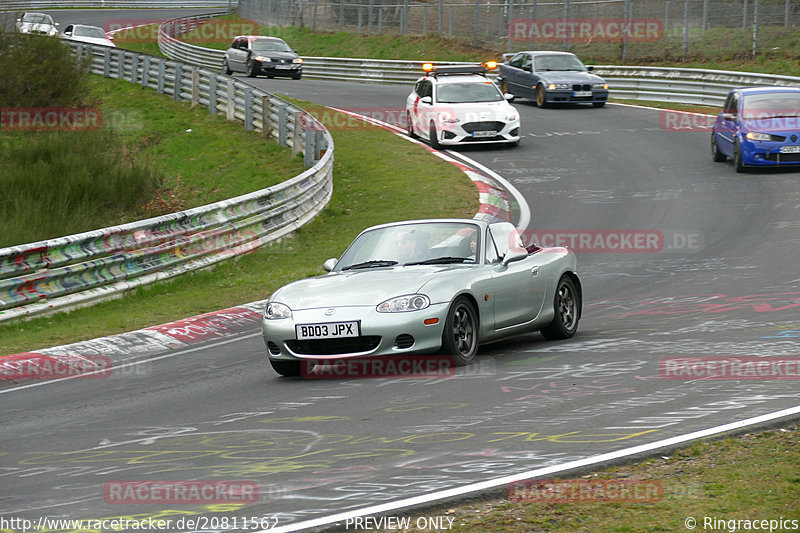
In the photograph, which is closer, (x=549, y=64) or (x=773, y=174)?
(x=773, y=174)

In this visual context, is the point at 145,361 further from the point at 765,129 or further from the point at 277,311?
the point at 765,129

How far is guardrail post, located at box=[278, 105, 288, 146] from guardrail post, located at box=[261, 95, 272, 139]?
0.99 meters

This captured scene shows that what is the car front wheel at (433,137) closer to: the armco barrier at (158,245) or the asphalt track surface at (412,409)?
the armco barrier at (158,245)

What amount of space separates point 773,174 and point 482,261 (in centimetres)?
1447

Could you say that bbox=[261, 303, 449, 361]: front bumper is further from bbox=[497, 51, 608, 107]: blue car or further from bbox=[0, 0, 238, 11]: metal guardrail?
bbox=[0, 0, 238, 11]: metal guardrail

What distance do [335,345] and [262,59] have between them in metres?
36.5

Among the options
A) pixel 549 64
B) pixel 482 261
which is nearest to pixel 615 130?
pixel 549 64

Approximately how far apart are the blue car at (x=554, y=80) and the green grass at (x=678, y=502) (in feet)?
95.9

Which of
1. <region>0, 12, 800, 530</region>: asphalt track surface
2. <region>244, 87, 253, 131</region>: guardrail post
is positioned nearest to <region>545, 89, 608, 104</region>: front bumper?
<region>244, 87, 253, 131</region>: guardrail post

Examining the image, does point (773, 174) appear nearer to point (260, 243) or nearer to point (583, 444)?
point (260, 243)

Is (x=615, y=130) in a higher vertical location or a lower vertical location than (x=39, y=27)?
lower

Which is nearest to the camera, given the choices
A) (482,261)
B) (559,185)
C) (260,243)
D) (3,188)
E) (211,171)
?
(482,261)

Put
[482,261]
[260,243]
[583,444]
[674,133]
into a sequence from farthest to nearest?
[674,133] → [260,243] → [482,261] → [583,444]

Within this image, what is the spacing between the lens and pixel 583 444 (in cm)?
696
